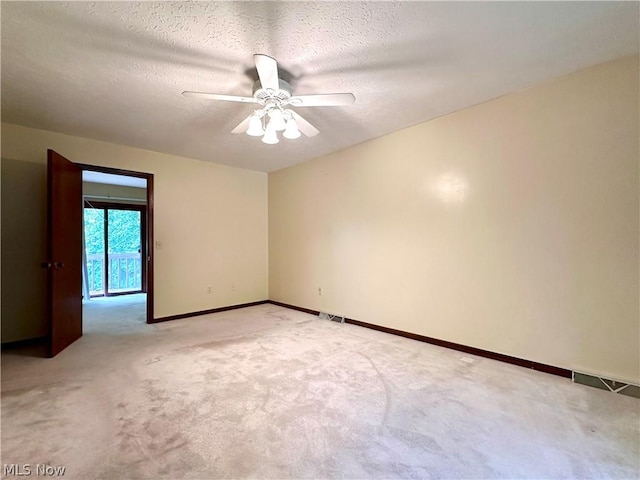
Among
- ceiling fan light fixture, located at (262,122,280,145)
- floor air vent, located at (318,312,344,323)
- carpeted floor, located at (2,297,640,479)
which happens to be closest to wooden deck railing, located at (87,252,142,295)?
carpeted floor, located at (2,297,640,479)

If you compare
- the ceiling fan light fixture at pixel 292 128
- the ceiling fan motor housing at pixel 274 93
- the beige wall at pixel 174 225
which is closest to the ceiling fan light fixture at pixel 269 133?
the ceiling fan light fixture at pixel 292 128

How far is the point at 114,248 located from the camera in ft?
22.2

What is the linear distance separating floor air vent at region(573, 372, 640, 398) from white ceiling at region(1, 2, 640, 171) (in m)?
2.40

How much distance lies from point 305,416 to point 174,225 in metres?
3.54

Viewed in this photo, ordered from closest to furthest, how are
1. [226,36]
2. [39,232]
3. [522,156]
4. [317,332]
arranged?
1. [226,36]
2. [522,156]
3. [39,232]
4. [317,332]

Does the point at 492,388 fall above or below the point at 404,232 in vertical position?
below

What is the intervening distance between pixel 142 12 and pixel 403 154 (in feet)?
8.87

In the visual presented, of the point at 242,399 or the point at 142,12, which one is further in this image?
the point at 242,399

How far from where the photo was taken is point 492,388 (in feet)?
7.29

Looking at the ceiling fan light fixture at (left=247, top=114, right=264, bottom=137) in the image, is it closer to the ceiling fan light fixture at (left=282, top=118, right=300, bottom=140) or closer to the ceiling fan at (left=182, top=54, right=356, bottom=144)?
the ceiling fan at (left=182, top=54, right=356, bottom=144)

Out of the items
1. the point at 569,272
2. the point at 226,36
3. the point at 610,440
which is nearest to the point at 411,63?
the point at 226,36

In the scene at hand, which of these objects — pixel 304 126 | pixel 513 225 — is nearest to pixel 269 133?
pixel 304 126

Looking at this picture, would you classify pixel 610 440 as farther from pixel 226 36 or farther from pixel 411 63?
pixel 226 36

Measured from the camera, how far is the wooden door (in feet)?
9.37
